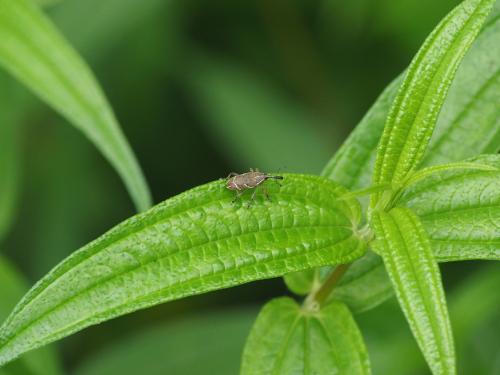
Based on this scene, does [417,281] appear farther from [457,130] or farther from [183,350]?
[183,350]


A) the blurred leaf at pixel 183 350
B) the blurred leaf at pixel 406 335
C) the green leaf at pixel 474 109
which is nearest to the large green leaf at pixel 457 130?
Answer: the green leaf at pixel 474 109

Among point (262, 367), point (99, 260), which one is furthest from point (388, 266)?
point (99, 260)

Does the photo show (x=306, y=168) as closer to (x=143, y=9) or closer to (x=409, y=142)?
(x=143, y=9)

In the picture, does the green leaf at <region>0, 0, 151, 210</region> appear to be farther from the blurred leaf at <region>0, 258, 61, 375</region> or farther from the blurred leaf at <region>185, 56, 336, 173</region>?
the blurred leaf at <region>185, 56, 336, 173</region>

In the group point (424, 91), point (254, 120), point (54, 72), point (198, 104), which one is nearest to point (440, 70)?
point (424, 91)

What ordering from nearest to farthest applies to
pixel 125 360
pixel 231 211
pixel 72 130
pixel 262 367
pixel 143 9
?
pixel 231 211 < pixel 262 367 < pixel 125 360 < pixel 143 9 < pixel 72 130

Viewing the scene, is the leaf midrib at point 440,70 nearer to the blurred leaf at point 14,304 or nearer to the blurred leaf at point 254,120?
the blurred leaf at point 14,304
